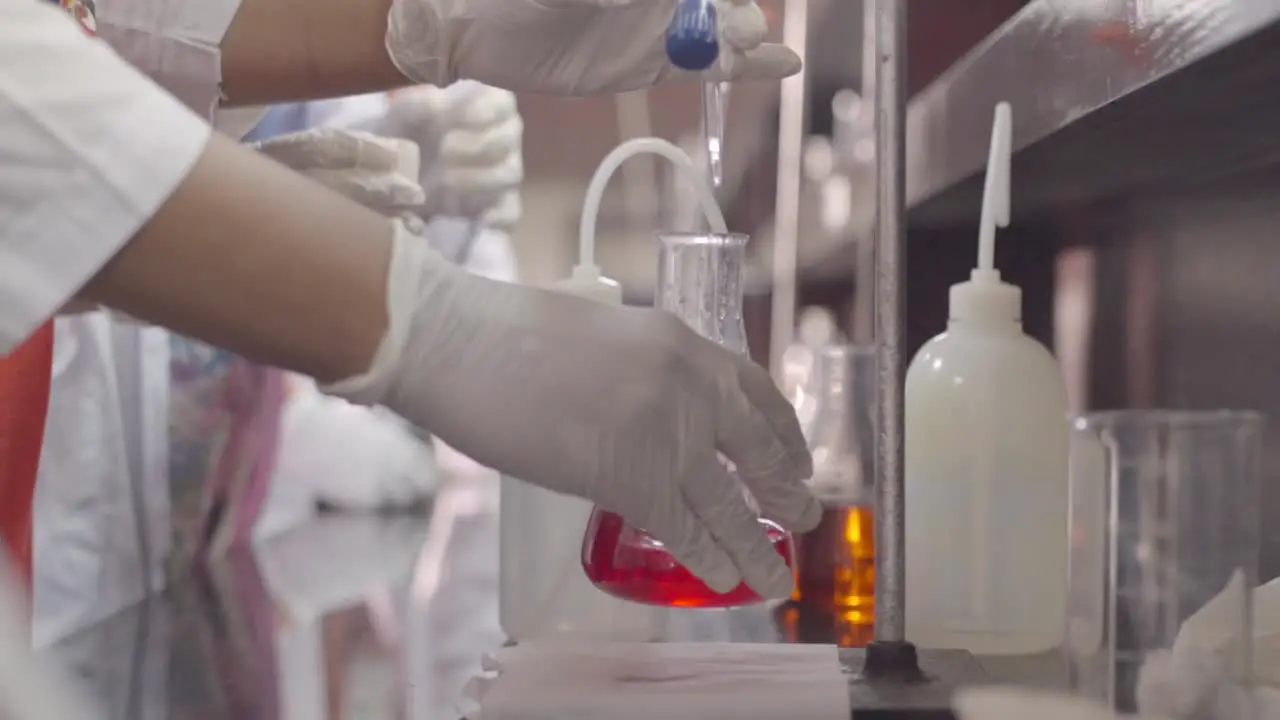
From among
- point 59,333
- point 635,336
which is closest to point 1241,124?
point 635,336

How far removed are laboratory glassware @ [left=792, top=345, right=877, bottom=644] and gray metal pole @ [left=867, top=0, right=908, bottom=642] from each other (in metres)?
0.26

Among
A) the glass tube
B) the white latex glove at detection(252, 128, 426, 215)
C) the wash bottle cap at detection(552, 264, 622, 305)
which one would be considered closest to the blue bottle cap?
the glass tube

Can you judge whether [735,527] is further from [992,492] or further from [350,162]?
[350,162]

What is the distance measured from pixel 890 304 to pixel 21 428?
2.86 feet

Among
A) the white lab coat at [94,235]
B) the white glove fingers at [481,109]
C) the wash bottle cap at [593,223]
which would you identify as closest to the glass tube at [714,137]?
the wash bottle cap at [593,223]

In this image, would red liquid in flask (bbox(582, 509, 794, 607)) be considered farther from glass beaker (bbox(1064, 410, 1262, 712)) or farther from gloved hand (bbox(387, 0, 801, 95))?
gloved hand (bbox(387, 0, 801, 95))

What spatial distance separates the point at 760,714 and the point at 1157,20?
18.2 inches

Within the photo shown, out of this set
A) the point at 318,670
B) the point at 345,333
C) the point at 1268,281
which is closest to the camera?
the point at 345,333

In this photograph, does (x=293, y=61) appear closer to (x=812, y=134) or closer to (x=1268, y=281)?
(x=1268, y=281)

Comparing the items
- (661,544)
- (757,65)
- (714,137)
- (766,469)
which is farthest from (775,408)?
(757,65)

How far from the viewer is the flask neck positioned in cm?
104

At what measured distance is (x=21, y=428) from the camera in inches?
52.5

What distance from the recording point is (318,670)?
1103mm

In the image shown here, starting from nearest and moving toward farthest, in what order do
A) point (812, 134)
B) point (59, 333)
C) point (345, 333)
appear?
point (345, 333) → point (59, 333) → point (812, 134)
